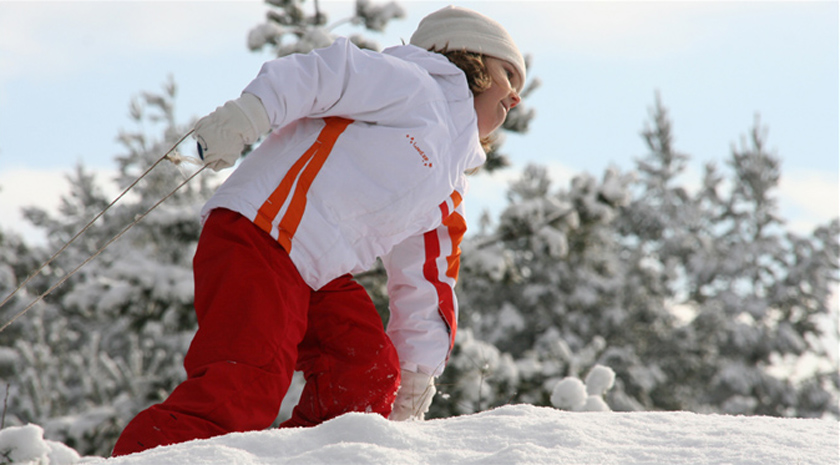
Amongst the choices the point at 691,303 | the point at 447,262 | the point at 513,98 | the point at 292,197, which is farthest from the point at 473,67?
the point at 691,303

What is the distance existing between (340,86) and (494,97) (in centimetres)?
67

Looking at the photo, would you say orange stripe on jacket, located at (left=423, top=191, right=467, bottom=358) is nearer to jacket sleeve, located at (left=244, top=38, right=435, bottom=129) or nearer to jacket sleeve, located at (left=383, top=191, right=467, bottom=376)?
jacket sleeve, located at (left=383, top=191, right=467, bottom=376)

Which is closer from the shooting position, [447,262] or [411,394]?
[411,394]

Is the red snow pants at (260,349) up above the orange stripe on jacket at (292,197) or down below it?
below

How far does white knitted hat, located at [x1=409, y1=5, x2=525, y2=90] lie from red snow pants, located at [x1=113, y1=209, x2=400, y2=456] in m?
0.93

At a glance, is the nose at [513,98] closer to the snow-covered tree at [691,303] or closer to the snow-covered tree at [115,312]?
the snow-covered tree at [115,312]

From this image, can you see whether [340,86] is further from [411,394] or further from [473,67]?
[411,394]

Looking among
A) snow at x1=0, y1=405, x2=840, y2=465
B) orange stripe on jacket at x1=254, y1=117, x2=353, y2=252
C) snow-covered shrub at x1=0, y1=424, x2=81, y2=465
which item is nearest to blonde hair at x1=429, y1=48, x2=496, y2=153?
orange stripe on jacket at x1=254, y1=117, x2=353, y2=252

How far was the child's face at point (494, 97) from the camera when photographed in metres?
2.87

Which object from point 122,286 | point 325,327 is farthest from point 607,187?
point 325,327

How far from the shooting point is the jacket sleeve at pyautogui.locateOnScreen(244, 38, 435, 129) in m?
2.34

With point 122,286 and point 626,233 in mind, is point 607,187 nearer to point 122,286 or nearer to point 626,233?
point 122,286

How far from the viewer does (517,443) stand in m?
1.74

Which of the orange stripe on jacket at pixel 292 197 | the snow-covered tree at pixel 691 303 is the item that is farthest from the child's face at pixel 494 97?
the snow-covered tree at pixel 691 303
